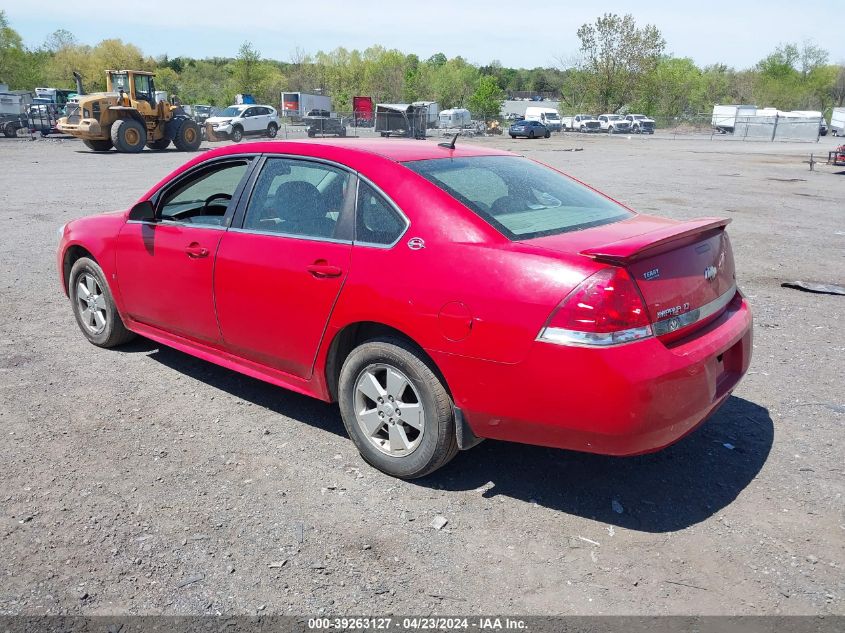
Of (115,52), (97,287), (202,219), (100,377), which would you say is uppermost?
(115,52)

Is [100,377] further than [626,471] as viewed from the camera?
Yes

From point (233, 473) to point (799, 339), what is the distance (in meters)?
4.66

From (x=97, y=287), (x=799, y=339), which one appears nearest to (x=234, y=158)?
(x=97, y=287)

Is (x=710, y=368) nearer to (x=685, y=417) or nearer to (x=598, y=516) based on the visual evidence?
(x=685, y=417)

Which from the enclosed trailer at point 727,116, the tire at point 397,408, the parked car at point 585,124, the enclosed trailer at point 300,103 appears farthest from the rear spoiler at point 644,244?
the parked car at point 585,124

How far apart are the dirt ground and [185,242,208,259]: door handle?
96cm

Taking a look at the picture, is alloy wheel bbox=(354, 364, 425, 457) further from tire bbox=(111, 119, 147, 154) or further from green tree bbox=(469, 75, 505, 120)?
green tree bbox=(469, 75, 505, 120)

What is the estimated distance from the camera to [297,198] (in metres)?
4.09

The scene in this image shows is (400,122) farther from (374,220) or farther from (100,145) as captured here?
(374,220)

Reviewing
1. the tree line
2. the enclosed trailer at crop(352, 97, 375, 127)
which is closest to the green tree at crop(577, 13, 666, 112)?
the tree line

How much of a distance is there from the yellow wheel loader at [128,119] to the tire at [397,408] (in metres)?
27.2

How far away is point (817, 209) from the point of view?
14.4 meters

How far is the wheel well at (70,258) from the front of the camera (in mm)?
5574

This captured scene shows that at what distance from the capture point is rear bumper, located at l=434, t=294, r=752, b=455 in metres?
2.97
